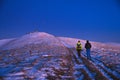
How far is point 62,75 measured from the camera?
15.6m

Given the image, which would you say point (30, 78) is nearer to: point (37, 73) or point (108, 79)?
point (37, 73)

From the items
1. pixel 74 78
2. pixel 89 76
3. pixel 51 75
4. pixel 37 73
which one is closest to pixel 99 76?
pixel 89 76

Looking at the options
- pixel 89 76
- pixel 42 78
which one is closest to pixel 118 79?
pixel 89 76

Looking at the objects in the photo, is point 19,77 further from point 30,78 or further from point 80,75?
→ point 80,75

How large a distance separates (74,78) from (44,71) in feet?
10.5

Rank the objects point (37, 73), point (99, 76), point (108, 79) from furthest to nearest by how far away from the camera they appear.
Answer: point (37, 73), point (99, 76), point (108, 79)

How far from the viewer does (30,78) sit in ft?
47.4

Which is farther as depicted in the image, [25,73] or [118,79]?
[25,73]

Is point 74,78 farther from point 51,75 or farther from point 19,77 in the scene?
point 19,77

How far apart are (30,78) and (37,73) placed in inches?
67.2

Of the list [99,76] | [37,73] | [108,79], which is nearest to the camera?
[108,79]

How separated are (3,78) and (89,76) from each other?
582 cm

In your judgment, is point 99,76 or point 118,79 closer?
point 118,79

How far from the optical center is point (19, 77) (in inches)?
578
